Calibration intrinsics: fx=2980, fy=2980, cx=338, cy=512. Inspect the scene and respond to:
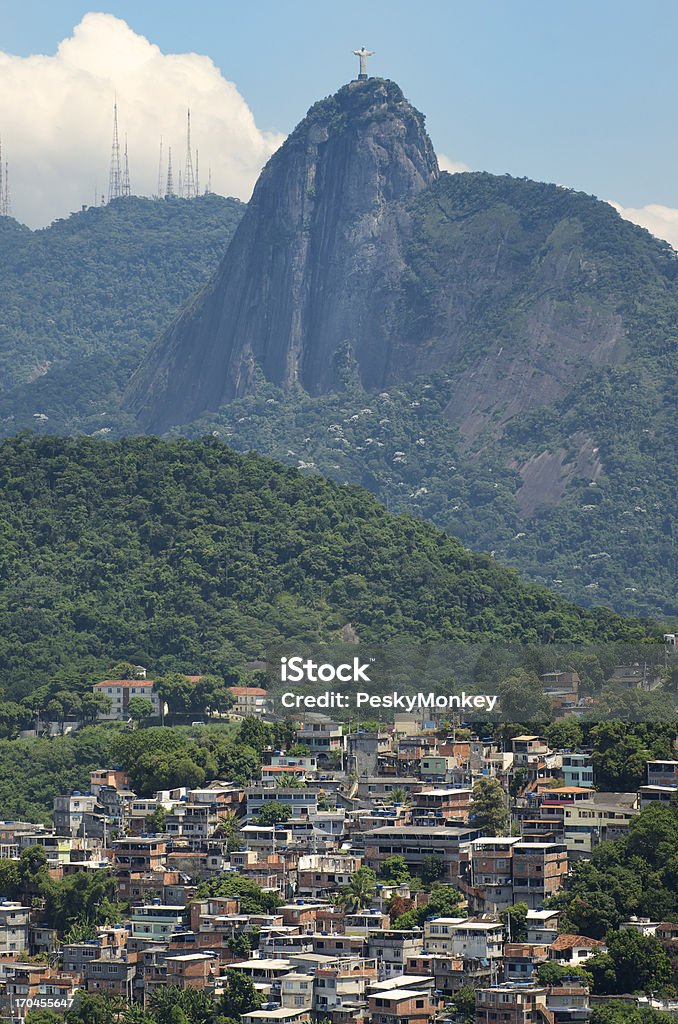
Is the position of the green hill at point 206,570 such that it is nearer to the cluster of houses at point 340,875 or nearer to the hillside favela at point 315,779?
the hillside favela at point 315,779

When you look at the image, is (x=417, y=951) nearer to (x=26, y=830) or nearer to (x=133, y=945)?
(x=133, y=945)

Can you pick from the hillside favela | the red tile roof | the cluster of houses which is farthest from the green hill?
the red tile roof

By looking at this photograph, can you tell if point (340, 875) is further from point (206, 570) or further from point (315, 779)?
point (206, 570)

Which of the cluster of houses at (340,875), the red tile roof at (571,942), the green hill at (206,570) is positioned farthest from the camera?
→ the green hill at (206,570)

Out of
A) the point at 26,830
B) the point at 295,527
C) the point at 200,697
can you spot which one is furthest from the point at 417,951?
the point at 295,527

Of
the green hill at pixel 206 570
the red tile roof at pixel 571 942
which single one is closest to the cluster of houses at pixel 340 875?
the red tile roof at pixel 571 942
